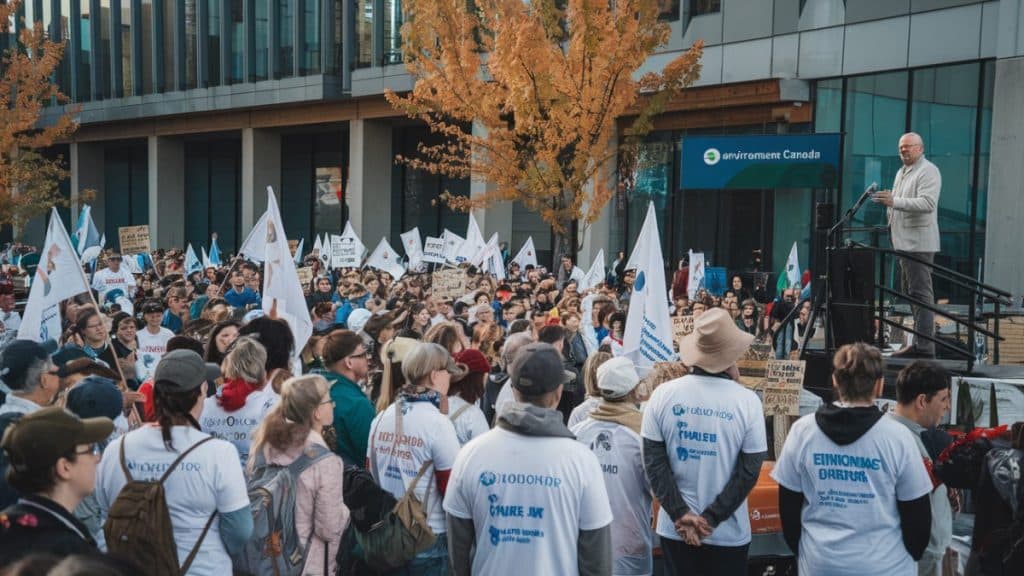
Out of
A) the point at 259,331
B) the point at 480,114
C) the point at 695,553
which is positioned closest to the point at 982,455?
A: the point at 695,553

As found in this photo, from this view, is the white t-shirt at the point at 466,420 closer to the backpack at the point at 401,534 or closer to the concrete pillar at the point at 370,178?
the backpack at the point at 401,534

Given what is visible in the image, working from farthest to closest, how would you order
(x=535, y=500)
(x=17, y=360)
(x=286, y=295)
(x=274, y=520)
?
(x=286, y=295) < (x=17, y=360) < (x=274, y=520) < (x=535, y=500)

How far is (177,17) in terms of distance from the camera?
4253cm

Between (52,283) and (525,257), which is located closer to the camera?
(52,283)

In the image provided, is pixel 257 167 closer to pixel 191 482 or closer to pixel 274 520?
pixel 274 520

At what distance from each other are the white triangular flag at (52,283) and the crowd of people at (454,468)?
1.44 metres

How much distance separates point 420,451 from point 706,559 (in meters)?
1.56

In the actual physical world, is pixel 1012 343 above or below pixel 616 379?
below

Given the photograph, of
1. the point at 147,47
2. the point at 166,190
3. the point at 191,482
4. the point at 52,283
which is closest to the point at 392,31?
the point at 147,47

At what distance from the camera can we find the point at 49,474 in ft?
11.4

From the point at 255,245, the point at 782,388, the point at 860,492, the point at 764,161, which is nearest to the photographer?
the point at 860,492

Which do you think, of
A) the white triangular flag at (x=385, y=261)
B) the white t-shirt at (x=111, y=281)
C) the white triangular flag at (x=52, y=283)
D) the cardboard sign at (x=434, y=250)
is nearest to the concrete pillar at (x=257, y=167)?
the white triangular flag at (x=385, y=261)

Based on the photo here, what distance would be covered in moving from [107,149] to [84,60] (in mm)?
5961

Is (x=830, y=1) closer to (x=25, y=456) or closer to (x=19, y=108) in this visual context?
(x=25, y=456)
